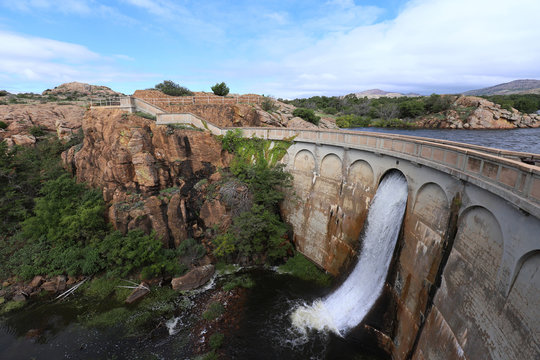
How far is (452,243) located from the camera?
1063cm

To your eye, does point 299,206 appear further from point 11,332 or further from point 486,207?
point 11,332

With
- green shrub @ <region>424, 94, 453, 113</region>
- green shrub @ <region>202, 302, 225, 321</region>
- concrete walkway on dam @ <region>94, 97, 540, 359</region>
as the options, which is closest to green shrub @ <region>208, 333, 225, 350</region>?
green shrub @ <region>202, 302, 225, 321</region>

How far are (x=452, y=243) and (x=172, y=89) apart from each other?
36377 mm

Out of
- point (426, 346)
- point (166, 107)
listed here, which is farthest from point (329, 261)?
point (166, 107)

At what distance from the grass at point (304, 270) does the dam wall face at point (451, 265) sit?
4.66ft

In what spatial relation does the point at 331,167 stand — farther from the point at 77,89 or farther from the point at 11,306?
the point at 77,89

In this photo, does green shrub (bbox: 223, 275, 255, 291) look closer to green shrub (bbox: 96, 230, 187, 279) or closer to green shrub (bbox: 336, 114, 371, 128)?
green shrub (bbox: 96, 230, 187, 279)

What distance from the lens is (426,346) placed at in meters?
10.7

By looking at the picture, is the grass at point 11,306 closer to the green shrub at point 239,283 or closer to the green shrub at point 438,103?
the green shrub at point 239,283

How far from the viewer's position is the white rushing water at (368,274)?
576 inches

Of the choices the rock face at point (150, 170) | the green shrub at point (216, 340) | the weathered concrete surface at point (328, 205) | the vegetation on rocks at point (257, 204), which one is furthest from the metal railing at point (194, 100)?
the green shrub at point (216, 340)

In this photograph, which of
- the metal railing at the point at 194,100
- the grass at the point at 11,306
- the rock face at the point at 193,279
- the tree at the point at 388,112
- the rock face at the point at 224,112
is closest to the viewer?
the grass at the point at 11,306

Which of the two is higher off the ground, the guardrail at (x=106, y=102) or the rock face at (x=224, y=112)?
the guardrail at (x=106, y=102)

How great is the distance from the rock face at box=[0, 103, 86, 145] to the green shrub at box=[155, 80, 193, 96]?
36.6 ft
